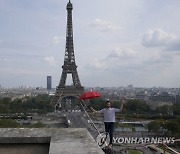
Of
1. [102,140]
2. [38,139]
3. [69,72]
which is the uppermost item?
[69,72]

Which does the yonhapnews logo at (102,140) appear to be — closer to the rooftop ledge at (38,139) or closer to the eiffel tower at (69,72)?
the rooftop ledge at (38,139)

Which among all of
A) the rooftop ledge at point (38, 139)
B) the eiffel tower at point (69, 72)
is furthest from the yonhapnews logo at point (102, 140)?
the eiffel tower at point (69, 72)

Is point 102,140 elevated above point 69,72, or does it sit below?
below

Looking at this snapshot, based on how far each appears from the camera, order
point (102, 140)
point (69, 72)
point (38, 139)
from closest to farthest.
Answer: point (38, 139) → point (102, 140) → point (69, 72)

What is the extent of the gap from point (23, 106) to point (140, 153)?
5113cm

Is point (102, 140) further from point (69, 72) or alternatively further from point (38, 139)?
point (69, 72)

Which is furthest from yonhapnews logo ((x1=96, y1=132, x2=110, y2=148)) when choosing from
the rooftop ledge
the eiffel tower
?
the eiffel tower

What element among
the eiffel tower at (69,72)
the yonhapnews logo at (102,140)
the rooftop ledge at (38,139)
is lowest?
the yonhapnews logo at (102,140)

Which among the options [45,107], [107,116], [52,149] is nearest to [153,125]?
[45,107]

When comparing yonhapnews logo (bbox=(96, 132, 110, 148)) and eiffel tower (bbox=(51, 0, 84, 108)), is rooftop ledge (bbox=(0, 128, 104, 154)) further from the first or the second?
eiffel tower (bbox=(51, 0, 84, 108))

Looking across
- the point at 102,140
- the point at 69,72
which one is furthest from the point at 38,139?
the point at 69,72

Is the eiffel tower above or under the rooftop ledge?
above

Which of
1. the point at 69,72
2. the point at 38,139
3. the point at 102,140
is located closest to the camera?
the point at 38,139

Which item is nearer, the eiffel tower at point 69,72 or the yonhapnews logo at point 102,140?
the yonhapnews logo at point 102,140
